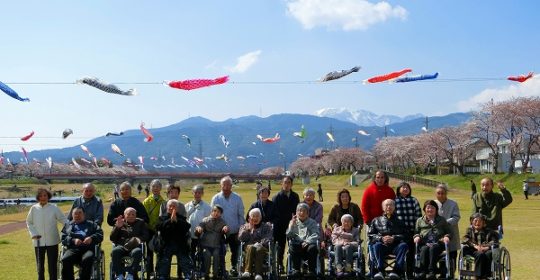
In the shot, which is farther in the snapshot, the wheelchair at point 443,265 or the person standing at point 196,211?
the person standing at point 196,211

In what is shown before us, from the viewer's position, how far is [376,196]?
7781 mm

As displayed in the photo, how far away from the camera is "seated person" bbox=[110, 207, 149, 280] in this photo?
6.96 metres

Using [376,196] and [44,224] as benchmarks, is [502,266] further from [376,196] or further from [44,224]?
[44,224]

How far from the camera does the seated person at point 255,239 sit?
7.21 m

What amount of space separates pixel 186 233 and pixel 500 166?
64135mm

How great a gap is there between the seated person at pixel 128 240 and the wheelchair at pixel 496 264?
3.90 m

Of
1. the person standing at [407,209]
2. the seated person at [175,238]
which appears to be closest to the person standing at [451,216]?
the person standing at [407,209]

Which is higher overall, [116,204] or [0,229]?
[116,204]

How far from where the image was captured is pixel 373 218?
7797 mm

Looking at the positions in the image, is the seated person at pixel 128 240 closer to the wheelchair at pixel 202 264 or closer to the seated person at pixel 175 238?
the seated person at pixel 175 238

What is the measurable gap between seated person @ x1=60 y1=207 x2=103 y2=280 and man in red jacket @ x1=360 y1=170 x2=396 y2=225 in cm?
352

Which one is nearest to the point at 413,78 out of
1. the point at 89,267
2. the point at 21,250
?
the point at 89,267

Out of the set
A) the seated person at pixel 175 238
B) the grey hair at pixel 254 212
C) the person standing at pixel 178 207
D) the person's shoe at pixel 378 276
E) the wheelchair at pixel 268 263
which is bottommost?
the person's shoe at pixel 378 276

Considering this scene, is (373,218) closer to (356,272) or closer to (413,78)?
(356,272)
